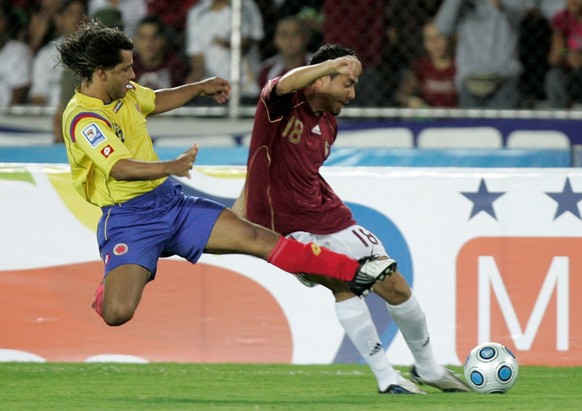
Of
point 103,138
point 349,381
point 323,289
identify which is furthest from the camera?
point 323,289

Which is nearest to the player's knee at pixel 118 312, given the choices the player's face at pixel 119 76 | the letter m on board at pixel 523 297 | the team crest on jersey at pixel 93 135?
the team crest on jersey at pixel 93 135

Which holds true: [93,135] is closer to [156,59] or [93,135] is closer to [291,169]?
[291,169]

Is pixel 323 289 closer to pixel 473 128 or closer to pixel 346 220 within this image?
pixel 346 220

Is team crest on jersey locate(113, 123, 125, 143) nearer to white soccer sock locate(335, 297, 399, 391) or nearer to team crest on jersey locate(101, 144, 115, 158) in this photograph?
team crest on jersey locate(101, 144, 115, 158)

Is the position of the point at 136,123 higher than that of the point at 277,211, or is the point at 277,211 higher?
the point at 136,123

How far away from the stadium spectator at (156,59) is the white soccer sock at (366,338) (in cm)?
438

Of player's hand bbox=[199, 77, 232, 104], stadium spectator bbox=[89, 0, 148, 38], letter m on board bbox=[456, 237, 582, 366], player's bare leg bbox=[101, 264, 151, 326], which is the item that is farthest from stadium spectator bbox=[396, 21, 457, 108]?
player's bare leg bbox=[101, 264, 151, 326]

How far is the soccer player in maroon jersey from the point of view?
6031 millimetres

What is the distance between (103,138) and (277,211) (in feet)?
3.27

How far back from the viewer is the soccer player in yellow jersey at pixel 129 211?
18.9 ft

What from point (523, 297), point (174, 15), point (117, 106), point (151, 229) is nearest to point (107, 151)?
point (117, 106)

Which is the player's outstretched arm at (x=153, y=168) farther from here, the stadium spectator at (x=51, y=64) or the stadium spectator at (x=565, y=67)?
the stadium spectator at (x=565, y=67)

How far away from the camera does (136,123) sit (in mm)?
6066

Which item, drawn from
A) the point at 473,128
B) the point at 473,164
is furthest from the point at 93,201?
the point at 473,128
